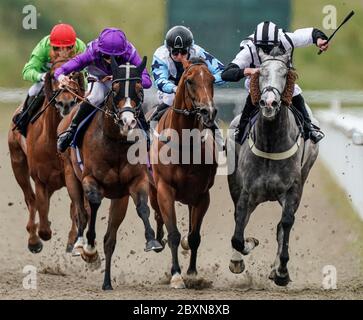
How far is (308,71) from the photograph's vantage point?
87.5ft

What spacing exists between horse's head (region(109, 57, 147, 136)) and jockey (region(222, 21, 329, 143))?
26.6 inches

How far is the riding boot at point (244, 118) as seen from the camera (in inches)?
356

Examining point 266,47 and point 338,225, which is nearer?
point 266,47

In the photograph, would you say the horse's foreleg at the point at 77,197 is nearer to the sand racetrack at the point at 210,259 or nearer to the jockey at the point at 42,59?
the sand racetrack at the point at 210,259

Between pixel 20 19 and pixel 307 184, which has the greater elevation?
pixel 20 19

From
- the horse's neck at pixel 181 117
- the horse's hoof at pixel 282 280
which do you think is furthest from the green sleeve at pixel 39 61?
the horse's hoof at pixel 282 280

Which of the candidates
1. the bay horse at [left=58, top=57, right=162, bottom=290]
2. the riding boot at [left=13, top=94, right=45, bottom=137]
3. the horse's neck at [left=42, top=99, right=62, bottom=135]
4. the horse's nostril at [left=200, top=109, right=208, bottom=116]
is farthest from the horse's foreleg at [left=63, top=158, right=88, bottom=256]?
the horse's nostril at [left=200, top=109, right=208, bottom=116]

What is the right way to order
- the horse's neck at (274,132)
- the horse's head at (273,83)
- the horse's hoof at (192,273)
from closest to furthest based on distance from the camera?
the horse's head at (273,83) < the horse's neck at (274,132) < the horse's hoof at (192,273)

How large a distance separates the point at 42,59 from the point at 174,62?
1564 mm

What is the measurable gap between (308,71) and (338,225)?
1505cm

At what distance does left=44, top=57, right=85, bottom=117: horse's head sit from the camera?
9.52 metres

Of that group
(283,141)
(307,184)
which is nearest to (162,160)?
(283,141)

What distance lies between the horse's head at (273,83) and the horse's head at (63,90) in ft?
5.47
